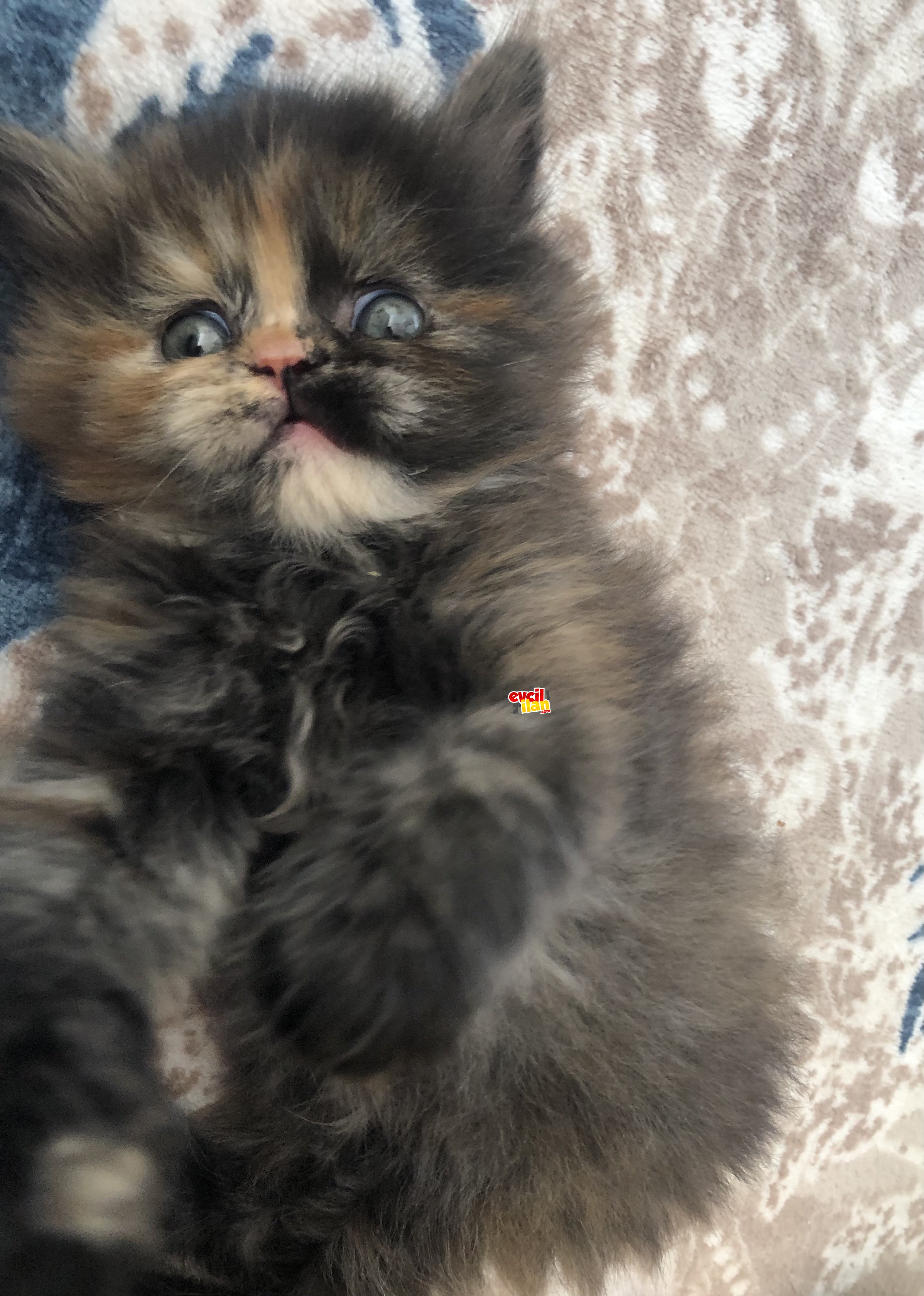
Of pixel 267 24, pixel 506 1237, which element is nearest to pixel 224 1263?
pixel 506 1237

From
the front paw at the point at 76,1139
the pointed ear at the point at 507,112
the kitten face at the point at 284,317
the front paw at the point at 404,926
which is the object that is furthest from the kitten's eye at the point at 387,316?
the front paw at the point at 76,1139

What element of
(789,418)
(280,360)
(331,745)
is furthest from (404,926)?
(789,418)

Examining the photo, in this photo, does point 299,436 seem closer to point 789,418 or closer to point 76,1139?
point 76,1139

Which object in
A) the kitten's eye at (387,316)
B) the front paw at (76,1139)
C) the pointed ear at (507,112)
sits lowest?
the front paw at (76,1139)

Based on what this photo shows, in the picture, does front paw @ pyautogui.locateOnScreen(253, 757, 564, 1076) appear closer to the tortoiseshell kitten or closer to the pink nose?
the tortoiseshell kitten

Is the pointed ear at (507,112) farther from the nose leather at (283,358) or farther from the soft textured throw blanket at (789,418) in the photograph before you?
the nose leather at (283,358)

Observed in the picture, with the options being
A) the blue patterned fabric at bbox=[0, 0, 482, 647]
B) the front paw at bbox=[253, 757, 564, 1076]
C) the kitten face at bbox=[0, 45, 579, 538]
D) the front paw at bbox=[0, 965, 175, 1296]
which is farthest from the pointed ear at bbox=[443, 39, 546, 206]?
the front paw at bbox=[0, 965, 175, 1296]

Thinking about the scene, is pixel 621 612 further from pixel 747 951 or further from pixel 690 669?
pixel 747 951
